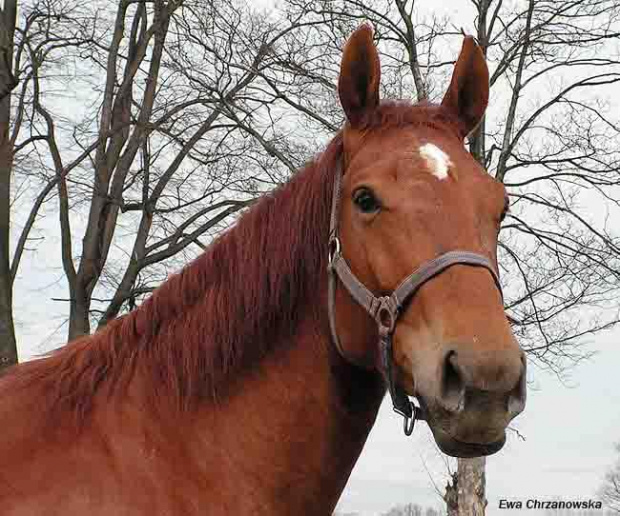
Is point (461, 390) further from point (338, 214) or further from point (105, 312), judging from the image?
point (105, 312)

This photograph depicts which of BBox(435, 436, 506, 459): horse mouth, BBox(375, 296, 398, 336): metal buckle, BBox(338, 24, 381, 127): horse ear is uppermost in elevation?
BBox(338, 24, 381, 127): horse ear

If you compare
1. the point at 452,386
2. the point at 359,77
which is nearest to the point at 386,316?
the point at 452,386

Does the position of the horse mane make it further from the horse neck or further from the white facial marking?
the white facial marking

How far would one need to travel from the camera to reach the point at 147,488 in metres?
2.98

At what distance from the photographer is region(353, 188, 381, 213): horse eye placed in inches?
120

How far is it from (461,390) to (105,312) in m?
11.5

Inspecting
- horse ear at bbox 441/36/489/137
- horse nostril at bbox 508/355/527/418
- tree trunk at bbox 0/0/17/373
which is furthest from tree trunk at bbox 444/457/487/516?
horse nostril at bbox 508/355/527/418

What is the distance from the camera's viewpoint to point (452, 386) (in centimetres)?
259

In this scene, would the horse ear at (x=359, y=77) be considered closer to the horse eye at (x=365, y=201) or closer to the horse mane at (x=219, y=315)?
the horse mane at (x=219, y=315)

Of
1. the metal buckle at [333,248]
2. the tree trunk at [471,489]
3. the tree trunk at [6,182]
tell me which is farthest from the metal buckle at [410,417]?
the tree trunk at [6,182]

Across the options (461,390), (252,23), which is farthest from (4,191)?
(461,390)

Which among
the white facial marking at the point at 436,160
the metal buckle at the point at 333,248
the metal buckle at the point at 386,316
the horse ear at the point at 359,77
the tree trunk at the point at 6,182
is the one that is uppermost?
the tree trunk at the point at 6,182

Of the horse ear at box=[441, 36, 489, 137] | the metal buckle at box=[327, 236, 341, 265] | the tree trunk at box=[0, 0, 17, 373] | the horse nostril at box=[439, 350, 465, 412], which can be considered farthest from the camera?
the tree trunk at box=[0, 0, 17, 373]

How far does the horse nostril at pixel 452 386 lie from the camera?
2.55 meters
